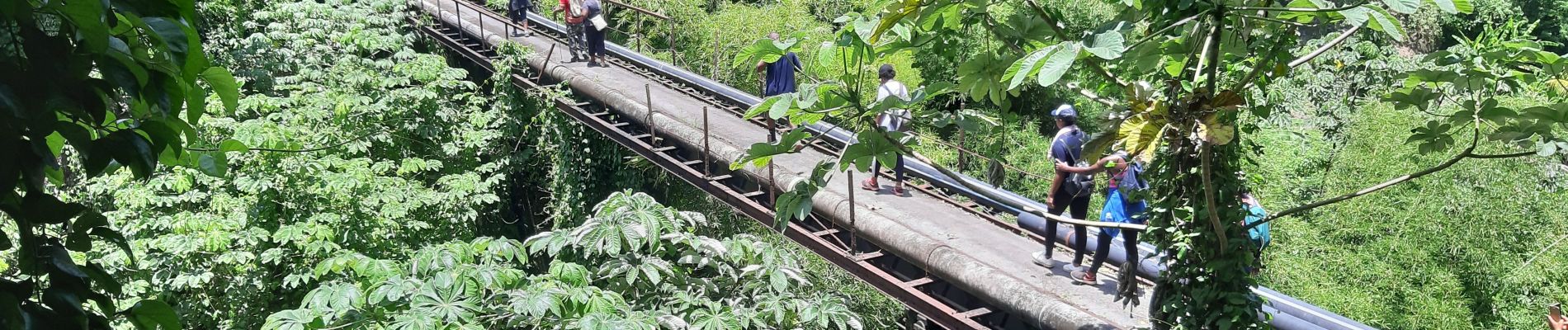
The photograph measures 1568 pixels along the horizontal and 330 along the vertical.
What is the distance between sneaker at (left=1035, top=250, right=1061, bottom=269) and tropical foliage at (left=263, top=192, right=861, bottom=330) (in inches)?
56.8

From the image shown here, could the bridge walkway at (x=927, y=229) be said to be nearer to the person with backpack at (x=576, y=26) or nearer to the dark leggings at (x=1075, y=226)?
the dark leggings at (x=1075, y=226)

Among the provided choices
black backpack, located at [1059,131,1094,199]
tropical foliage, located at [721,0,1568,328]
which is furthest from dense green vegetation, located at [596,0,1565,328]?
tropical foliage, located at [721,0,1568,328]

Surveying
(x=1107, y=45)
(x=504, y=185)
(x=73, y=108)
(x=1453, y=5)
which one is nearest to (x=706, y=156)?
(x=504, y=185)

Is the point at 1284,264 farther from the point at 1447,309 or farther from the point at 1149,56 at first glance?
the point at 1149,56

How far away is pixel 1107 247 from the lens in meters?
5.74

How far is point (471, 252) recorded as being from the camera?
5.18 meters

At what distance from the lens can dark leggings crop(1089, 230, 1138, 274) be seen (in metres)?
5.44

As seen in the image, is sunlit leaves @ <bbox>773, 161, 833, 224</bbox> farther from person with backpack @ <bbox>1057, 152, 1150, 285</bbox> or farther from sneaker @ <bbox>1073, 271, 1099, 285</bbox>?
sneaker @ <bbox>1073, 271, 1099, 285</bbox>

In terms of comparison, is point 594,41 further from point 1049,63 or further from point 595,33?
point 1049,63

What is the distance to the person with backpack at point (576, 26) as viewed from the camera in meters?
12.2

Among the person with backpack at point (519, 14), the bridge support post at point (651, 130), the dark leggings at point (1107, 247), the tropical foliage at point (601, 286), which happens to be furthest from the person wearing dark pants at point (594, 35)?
the dark leggings at point (1107, 247)

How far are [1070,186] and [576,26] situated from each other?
318 inches

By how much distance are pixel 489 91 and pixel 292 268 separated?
6860mm

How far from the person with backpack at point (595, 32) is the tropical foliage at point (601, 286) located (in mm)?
6463
